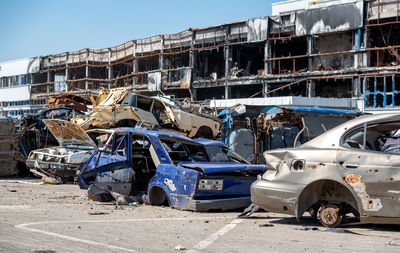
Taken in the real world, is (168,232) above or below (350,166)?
below

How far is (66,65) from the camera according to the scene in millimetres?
63188

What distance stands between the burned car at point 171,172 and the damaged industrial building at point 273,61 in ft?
68.0

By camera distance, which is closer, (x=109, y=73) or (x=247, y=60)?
(x=247, y=60)

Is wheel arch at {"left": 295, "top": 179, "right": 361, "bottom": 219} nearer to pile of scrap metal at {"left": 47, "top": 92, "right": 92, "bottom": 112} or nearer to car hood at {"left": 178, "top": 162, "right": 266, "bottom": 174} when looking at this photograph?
car hood at {"left": 178, "top": 162, "right": 266, "bottom": 174}

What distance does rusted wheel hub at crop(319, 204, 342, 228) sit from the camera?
7039mm

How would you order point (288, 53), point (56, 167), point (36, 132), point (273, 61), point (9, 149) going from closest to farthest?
point (56, 167), point (9, 149), point (36, 132), point (273, 61), point (288, 53)

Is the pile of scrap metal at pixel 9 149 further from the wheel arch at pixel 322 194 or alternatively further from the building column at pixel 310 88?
the building column at pixel 310 88

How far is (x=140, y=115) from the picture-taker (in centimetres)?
1897

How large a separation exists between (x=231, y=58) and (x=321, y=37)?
905 cm

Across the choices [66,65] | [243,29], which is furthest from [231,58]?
[66,65]

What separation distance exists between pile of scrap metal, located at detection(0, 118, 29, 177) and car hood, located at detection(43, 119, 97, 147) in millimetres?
3222

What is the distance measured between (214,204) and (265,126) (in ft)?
36.7

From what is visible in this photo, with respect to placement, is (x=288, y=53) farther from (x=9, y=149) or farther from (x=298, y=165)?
(x=298, y=165)

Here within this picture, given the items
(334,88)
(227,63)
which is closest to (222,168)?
(334,88)
